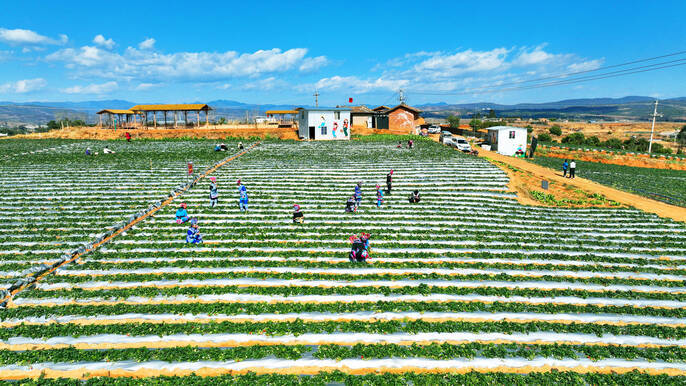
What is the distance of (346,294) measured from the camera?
1379 cm

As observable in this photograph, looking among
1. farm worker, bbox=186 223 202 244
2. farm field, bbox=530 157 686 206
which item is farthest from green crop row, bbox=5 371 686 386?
farm field, bbox=530 157 686 206

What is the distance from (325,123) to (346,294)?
49.2 m

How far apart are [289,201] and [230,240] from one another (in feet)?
24.7

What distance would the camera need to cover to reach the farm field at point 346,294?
33.3 ft

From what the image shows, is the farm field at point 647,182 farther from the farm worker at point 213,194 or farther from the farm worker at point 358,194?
the farm worker at point 213,194

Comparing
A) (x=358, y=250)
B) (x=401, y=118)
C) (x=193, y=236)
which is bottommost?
(x=358, y=250)

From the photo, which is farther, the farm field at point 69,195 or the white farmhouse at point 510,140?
the white farmhouse at point 510,140

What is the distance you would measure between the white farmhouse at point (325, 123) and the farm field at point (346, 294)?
3470cm

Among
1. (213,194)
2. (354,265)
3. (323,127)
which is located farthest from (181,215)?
(323,127)

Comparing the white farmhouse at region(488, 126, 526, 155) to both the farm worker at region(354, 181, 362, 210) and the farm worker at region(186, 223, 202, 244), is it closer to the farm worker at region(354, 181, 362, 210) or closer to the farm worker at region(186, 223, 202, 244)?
the farm worker at region(354, 181, 362, 210)

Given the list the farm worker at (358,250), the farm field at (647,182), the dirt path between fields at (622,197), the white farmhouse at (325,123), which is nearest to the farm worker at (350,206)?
the farm worker at (358,250)

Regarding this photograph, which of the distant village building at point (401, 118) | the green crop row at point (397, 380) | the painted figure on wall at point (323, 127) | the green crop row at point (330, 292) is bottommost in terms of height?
the green crop row at point (397, 380)

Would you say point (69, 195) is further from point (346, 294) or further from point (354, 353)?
point (354, 353)

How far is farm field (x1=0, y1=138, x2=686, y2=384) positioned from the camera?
10.2 metres
